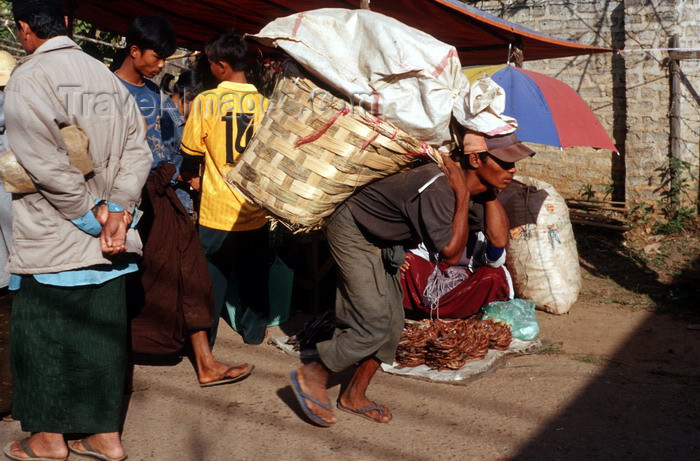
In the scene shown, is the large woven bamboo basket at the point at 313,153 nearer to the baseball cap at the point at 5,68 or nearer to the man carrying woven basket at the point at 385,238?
the man carrying woven basket at the point at 385,238

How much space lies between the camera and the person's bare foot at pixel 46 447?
3123 millimetres

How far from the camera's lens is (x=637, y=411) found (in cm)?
370

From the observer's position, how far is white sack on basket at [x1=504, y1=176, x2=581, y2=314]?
571 cm

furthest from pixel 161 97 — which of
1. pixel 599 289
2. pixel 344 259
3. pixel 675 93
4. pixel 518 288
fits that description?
pixel 675 93

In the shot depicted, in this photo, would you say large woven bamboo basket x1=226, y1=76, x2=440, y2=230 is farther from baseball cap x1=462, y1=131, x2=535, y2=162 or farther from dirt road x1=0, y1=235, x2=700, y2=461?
dirt road x1=0, y1=235, x2=700, y2=461

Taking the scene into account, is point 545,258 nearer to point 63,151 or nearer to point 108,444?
point 108,444

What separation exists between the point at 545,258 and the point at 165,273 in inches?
123

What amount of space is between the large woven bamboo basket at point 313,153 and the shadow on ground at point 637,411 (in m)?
1.47

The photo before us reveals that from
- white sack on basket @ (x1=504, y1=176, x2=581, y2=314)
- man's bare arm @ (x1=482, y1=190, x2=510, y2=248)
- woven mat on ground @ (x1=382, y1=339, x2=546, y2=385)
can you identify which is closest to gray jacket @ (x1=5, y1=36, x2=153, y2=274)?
man's bare arm @ (x1=482, y1=190, x2=510, y2=248)

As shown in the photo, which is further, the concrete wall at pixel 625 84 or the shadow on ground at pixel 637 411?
the concrete wall at pixel 625 84

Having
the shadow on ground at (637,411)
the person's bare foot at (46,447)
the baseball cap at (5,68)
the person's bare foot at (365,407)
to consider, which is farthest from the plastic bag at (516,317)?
the baseball cap at (5,68)

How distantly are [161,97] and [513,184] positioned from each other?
9.88 ft

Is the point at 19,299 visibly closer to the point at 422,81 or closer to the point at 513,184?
the point at 422,81

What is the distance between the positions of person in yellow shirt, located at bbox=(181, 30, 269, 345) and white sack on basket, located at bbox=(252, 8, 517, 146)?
1163mm
